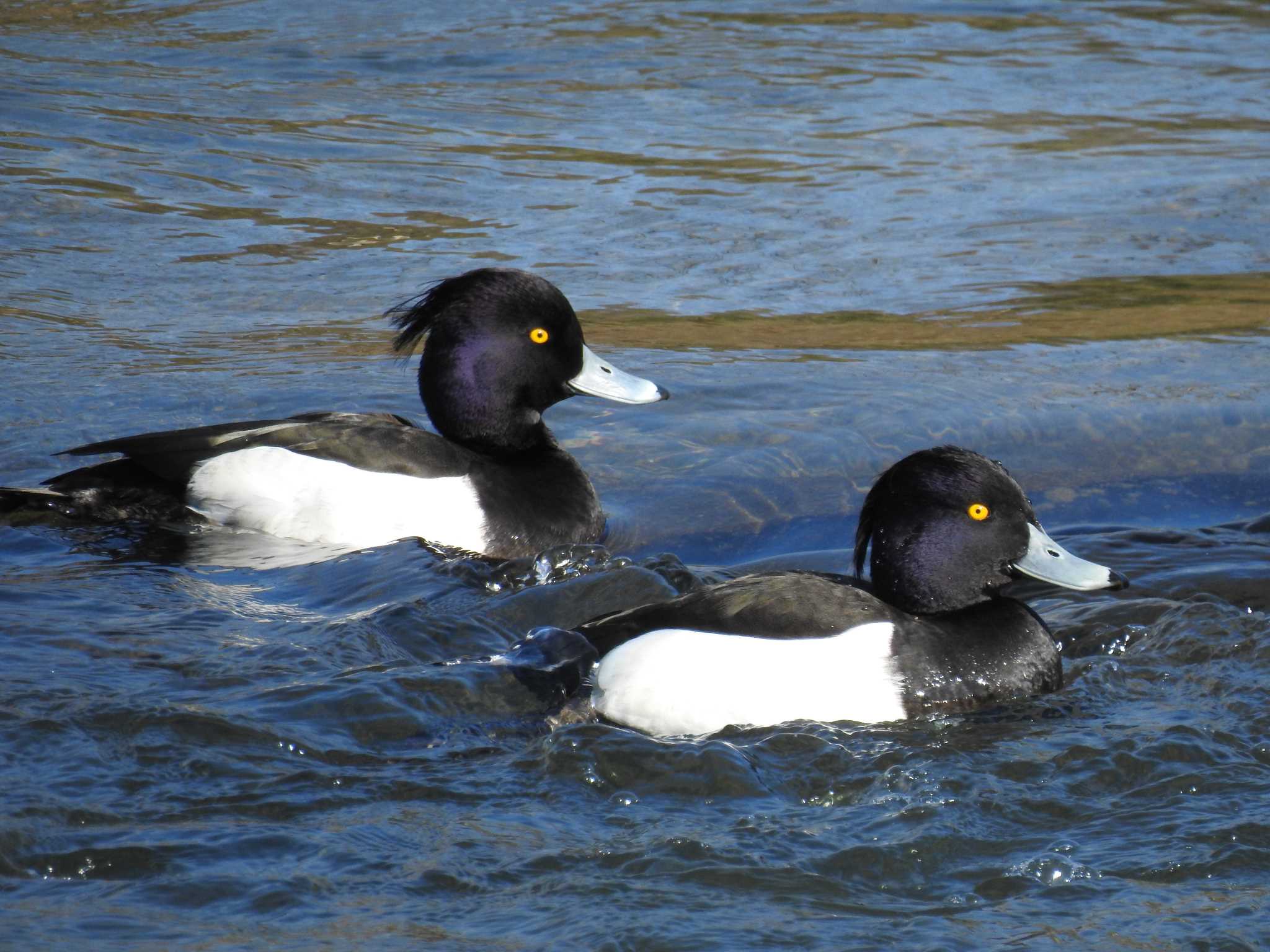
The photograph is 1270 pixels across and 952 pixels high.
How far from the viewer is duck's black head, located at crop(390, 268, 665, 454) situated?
6656 mm

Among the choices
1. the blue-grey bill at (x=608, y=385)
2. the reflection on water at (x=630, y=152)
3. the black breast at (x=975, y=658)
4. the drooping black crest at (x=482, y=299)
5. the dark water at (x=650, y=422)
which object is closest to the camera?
the dark water at (x=650, y=422)

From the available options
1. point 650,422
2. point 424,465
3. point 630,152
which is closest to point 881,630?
point 424,465

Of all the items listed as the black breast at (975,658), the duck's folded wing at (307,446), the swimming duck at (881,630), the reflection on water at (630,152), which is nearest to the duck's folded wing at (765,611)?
the swimming duck at (881,630)

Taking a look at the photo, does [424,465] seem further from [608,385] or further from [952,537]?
[952,537]

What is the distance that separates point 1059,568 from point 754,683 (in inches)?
41.8

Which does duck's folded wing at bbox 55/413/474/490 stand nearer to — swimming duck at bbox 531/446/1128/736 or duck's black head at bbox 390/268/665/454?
duck's black head at bbox 390/268/665/454

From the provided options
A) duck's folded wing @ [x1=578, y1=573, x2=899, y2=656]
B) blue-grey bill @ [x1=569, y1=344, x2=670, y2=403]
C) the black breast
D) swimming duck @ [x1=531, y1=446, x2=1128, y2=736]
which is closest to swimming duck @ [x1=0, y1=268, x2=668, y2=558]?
blue-grey bill @ [x1=569, y1=344, x2=670, y2=403]

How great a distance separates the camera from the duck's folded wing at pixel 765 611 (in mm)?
4859

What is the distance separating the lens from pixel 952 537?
16.6ft

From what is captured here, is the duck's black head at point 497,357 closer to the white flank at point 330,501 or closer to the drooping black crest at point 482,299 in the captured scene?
the drooping black crest at point 482,299

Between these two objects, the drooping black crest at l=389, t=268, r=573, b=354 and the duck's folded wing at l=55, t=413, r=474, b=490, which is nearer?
the duck's folded wing at l=55, t=413, r=474, b=490

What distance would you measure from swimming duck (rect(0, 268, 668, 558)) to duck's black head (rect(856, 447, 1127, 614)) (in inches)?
64.7

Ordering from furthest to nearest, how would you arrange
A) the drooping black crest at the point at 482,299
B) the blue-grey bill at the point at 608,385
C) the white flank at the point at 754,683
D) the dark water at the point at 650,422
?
the blue-grey bill at the point at 608,385 < the drooping black crest at the point at 482,299 < the white flank at the point at 754,683 < the dark water at the point at 650,422

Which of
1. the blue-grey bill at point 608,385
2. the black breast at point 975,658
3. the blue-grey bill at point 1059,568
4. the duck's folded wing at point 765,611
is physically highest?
the blue-grey bill at point 608,385
